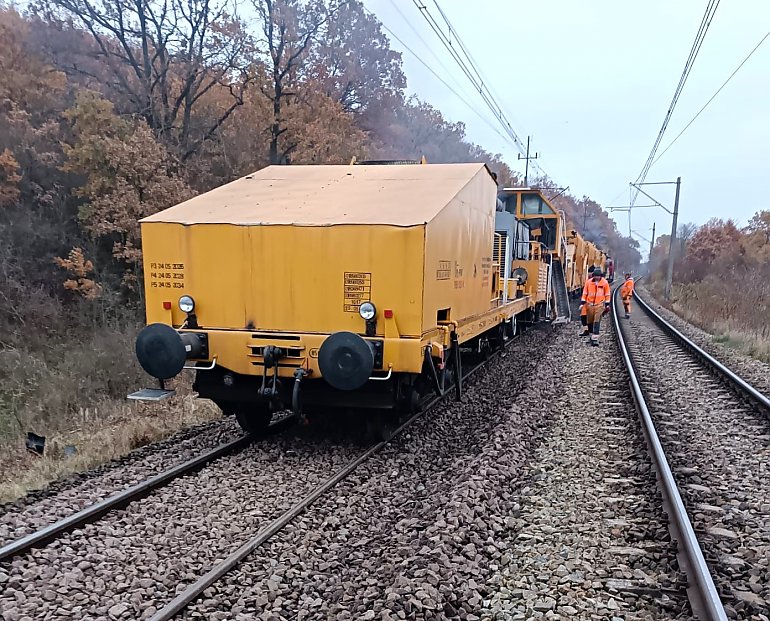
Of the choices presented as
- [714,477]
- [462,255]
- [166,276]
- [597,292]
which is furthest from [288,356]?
[597,292]

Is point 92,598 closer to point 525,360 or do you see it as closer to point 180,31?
point 525,360

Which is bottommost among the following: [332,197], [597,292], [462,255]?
[597,292]

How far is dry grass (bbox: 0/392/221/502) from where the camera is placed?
5688mm

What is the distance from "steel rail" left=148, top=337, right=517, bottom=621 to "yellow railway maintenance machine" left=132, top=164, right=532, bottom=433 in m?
0.59

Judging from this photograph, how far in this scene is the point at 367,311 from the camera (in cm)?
544

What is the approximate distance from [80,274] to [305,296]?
13511 millimetres

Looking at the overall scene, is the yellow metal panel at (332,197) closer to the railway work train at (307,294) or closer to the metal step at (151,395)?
the railway work train at (307,294)

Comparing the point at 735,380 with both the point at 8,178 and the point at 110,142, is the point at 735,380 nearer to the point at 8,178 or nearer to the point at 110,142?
the point at 110,142

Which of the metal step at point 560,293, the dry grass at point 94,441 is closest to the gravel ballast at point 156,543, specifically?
the dry grass at point 94,441

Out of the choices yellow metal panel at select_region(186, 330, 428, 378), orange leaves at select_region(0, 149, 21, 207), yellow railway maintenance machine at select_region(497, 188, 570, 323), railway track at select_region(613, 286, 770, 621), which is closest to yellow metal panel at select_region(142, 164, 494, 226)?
yellow metal panel at select_region(186, 330, 428, 378)

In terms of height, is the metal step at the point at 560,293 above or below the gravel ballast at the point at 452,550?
above

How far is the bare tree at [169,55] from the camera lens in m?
19.3

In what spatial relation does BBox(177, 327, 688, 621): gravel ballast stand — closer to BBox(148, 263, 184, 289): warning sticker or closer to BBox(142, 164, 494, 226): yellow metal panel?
BBox(142, 164, 494, 226): yellow metal panel

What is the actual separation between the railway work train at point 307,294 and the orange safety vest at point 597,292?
8278 mm
